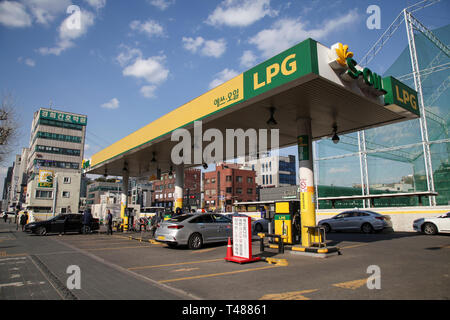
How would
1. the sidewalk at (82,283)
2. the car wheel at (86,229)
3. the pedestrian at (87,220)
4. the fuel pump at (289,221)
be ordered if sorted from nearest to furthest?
the sidewalk at (82,283) < the fuel pump at (289,221) < the pedestrian at (87,220) < the car wheel at (86,229)

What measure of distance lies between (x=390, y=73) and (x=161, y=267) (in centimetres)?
2627

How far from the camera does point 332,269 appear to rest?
7277 mm

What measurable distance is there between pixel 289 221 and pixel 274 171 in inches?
3967

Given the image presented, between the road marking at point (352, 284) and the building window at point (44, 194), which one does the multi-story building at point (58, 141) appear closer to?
the building window at point (44, 194)

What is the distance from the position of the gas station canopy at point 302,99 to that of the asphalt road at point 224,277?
508 centimetres

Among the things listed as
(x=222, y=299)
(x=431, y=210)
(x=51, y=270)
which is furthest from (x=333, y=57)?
(x=431, y=210)

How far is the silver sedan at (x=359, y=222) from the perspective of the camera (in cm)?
1800

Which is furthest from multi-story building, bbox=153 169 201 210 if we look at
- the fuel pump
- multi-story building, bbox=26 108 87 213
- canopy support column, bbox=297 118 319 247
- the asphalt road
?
the asphalt road

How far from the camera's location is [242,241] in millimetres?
8359

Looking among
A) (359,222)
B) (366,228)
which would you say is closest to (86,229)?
(359,222)

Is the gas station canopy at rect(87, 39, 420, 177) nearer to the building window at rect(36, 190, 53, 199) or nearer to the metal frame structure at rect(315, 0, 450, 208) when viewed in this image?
the metal frame structure at rect(315, 0, 450, 208)

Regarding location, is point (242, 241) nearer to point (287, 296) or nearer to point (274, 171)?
point (287, 296)

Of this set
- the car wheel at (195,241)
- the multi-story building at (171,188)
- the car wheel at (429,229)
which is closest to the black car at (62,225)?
the car wheel at (195,241)
